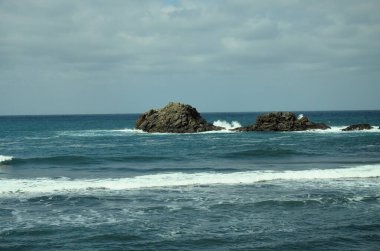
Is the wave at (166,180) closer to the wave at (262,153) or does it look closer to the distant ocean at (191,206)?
the distant ocean at (191,206)

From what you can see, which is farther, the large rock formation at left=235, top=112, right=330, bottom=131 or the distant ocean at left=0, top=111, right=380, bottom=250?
the large rock formation at left=235, top=112, right=330, bottom=131

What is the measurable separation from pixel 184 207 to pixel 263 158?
76.4 ft

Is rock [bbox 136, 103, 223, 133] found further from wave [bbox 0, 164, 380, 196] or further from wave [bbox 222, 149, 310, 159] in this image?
wave [bbox 0, 164, 380, 196]

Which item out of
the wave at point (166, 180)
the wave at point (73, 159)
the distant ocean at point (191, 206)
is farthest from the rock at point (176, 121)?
the wave at point (166, 180)

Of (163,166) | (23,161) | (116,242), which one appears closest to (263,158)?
(163,166)

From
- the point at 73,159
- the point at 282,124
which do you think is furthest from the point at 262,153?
the point at 282,124

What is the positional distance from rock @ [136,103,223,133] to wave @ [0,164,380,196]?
150 feet

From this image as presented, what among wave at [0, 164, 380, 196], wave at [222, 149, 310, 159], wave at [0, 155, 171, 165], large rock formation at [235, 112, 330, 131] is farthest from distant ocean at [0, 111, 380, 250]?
large rock formation at [235, 112, 330, 131]

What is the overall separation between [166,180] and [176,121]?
4981 centimetres

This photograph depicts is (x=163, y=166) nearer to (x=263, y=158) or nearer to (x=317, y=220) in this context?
(x=263, y=158)

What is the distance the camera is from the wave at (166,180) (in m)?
25.2

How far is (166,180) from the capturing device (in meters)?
28.2

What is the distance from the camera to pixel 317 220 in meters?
17.4

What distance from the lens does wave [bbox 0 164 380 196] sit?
2525 cm
